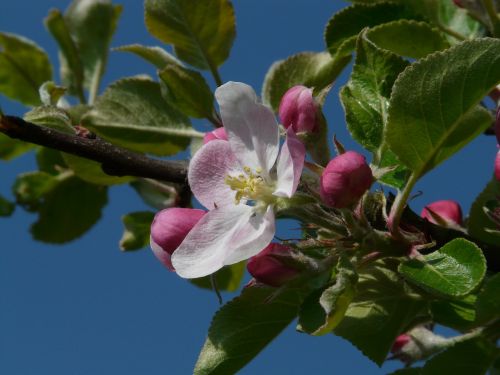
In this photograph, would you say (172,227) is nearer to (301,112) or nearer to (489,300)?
(301,112)

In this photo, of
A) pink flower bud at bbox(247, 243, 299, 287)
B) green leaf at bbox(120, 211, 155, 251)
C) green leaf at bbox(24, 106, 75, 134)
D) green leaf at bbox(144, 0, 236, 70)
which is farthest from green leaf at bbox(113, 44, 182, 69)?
pink flower bud at bbox(247, 243, 299, 287)

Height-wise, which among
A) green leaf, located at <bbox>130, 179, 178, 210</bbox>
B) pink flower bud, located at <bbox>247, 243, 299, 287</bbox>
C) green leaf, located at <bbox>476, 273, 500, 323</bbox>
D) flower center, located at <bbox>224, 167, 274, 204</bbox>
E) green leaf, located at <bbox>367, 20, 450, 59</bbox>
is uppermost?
green leaf, located at <bbox>367, 20, 450, 59</bbox>

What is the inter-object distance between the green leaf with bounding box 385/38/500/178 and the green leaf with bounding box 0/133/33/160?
1.54 m

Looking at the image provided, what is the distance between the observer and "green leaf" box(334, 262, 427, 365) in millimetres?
1448

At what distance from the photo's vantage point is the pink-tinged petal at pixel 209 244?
4.20 feet

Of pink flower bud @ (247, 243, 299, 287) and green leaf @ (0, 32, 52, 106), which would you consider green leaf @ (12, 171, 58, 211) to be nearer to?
green leaf @ (0, 32, 52, 106)

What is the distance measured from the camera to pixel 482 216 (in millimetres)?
1660

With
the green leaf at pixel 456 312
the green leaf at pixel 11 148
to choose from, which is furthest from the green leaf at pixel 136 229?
the green leaf at pixel 456 312

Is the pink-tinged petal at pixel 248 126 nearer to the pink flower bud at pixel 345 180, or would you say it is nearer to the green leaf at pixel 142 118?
the pink flower bud at pixel 345 180

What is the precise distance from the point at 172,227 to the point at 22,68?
129 centimetres

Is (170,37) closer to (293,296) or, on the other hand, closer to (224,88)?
(224,88)

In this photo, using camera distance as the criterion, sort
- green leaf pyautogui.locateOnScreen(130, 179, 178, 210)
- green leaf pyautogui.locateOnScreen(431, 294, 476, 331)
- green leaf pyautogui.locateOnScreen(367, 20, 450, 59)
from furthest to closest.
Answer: green leaf pyautogui.locateOnScreen(130, 179, 178, 210), green leaf pyautogui.locateOnScreen(367, 20, 450, 59), green leaf pyautogui.locateOnScreen(431, 294, 476, 331)

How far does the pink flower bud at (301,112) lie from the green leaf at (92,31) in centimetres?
119

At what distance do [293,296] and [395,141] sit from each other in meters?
0.35
